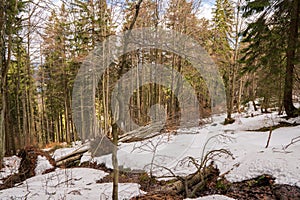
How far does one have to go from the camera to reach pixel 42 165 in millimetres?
6086

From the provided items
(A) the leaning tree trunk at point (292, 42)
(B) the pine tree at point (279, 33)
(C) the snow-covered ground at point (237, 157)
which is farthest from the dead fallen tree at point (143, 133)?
(A) the leaning tree trunk at point (292, 42)

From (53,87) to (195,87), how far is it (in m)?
11.5

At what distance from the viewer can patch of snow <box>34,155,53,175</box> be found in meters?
5.95

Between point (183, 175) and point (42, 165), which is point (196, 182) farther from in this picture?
point (42, 165)

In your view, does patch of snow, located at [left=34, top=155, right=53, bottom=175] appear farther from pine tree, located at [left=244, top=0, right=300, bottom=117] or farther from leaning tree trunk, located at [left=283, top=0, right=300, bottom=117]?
leaning tree trunk, located at [left=283, top=0, right=300, bottom=117]

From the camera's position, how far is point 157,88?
43.0 feet

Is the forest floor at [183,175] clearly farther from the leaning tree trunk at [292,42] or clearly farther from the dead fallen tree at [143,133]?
the leaning tree trunk at [292,42]

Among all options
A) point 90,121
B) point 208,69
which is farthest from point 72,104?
point 208,69

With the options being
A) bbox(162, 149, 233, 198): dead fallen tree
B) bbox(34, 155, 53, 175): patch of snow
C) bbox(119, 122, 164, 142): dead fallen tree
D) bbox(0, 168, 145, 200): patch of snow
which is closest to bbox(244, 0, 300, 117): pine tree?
bbox(119, 122, 164, 142): dead fallen tree

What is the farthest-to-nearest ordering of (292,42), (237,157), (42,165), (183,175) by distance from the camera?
(42,165) < (292,42) < (237,157) < (183,175)

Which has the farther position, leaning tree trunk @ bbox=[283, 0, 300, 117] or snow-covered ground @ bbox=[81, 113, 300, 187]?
leaning tree trunk @ bbox=[283, 0, 300, 117]

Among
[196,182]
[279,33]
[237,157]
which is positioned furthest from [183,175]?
[279,33]

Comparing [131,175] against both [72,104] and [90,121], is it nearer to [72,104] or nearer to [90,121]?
[90,121]

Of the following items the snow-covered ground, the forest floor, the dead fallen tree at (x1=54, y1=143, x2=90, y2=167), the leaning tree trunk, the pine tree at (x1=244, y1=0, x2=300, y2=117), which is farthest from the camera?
the dead fallen tree at (x1=54, y1=143, x2=90, y2=167)
